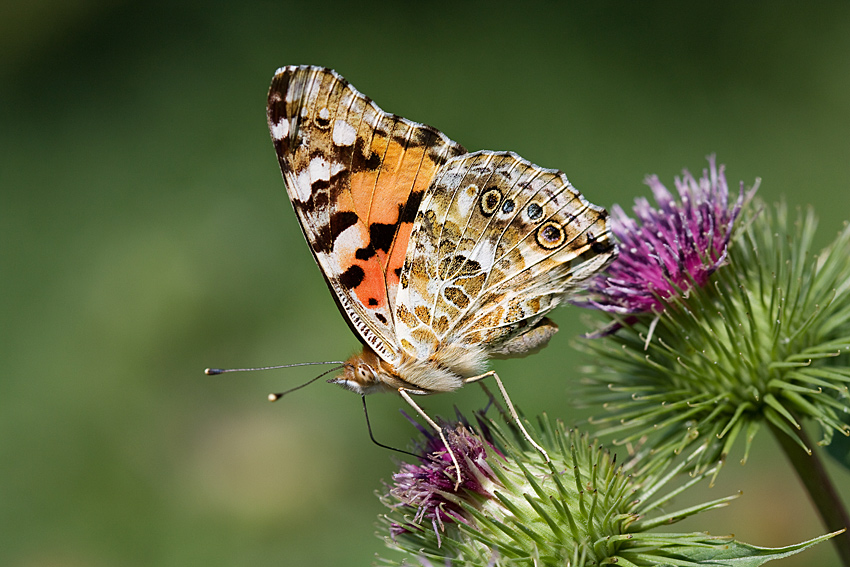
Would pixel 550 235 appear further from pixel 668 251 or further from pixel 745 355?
pixel 745 355

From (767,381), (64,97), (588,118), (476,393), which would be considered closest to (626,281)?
(767,381)

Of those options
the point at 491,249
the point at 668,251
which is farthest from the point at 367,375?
the point at 668,251

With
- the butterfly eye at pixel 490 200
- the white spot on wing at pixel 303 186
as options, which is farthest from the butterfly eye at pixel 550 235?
the white spot on wing at pixel 303 186

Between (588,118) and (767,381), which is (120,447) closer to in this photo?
(767,381)

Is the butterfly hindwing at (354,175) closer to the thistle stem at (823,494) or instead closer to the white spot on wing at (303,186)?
the white spot on wing at (303,186)

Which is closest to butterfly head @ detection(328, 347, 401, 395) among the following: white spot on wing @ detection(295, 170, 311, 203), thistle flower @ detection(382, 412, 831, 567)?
thistle flower @ detection(382, 412, 831, 567)

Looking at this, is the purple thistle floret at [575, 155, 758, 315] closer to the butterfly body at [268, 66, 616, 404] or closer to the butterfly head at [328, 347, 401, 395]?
the butterfly body at [268, 66, 616, 404]
